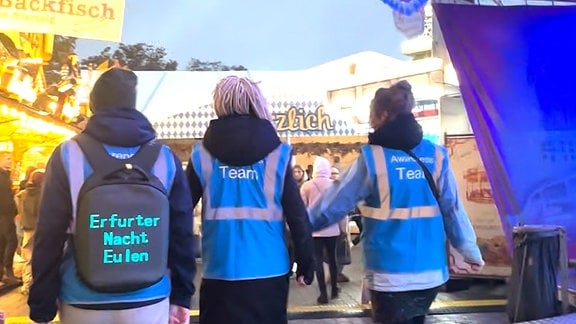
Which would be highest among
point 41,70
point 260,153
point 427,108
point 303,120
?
point 41,70

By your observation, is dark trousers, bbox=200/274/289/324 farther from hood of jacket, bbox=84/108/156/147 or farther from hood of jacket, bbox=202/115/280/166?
hood of jacket, bbox=84/108/156/147

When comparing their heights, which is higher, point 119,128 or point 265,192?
point 119,128

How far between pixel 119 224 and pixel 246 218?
0.81 meters

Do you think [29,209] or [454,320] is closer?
[454,320]

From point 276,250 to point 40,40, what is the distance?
8312 millimetres

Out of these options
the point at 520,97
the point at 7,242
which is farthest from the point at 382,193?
the point at 7,242

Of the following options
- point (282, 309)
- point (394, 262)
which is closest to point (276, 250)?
point (282, 309)

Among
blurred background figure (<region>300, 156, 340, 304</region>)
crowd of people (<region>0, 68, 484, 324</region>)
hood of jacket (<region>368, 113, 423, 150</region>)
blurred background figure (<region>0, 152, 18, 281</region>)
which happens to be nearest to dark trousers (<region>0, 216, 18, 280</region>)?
blurred background figure (<region>0, 152, 18, 281</region>)

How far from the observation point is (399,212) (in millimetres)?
3355

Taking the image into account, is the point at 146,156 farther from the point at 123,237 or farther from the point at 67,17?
the point at 67,17

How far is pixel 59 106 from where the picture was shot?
1250 cm

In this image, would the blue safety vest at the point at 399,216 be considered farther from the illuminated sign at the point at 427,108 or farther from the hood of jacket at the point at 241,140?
the illuminated sign at the point at 427,108

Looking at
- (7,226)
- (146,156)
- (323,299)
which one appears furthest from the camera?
(7,226)

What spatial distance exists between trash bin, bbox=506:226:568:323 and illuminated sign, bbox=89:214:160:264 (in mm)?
4132
